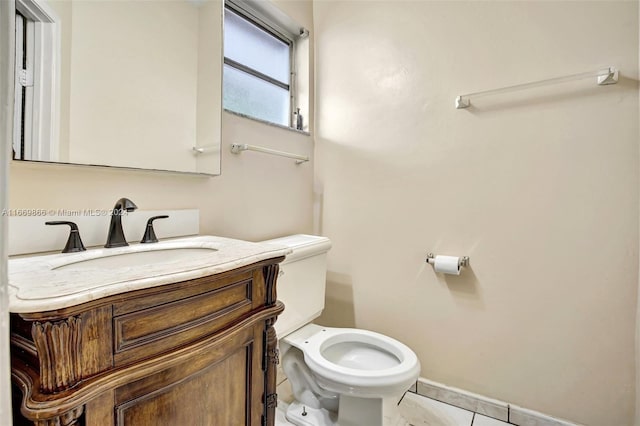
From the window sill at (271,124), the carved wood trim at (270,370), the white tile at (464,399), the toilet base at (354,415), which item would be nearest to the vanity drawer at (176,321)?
the carved wood trim at (270,370)

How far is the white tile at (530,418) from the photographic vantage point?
4.34 feet

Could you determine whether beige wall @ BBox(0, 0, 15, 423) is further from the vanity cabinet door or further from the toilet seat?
the toilet seat

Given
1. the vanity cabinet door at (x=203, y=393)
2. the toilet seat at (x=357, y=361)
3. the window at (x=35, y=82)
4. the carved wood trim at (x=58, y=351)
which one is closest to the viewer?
the carved wood trim at (x=58, y=351)

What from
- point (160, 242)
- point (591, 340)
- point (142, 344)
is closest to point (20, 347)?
point (142, 344)

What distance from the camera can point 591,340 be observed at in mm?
1258

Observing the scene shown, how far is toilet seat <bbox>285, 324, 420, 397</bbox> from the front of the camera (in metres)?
1.12

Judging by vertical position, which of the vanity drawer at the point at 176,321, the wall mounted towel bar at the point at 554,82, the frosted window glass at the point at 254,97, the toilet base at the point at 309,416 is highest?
the frosted window glass at the point at 254,97

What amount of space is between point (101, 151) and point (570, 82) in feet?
5.66

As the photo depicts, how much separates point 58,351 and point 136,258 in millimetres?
491

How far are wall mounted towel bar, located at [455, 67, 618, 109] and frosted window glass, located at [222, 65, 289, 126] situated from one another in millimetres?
953

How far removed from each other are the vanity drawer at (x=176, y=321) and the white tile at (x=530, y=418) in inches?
52.6

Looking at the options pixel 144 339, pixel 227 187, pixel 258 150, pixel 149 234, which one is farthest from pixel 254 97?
pixel 144 339

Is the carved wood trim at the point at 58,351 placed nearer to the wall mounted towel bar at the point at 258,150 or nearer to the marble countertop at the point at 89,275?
the marble countertop at the point at 89,275

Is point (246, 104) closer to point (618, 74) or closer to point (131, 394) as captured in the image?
point (131, 394)
